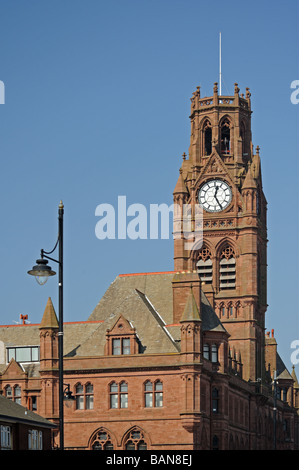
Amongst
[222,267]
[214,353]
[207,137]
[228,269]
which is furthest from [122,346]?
[207,137]

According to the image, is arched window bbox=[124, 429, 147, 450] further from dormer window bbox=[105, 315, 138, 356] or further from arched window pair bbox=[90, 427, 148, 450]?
dormer window bbox=[105, 315, 138, 356]

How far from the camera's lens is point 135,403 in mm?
87500

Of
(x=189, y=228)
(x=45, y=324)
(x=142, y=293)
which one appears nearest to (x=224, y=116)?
(x=189, y=228)

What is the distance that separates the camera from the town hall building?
86.6 metres

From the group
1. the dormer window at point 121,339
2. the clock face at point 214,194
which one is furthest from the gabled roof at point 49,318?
the clock face at point 214,194

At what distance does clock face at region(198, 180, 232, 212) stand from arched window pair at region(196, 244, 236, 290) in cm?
492

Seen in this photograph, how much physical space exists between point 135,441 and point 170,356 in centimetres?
748

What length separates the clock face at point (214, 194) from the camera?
402 feet

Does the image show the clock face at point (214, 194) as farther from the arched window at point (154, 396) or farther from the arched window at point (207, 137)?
the arched window at point (154, 396)

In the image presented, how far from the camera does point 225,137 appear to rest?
127250 mm

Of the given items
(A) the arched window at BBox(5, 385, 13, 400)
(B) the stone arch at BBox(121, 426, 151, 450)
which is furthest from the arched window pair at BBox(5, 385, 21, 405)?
(B) the stone arch at BBox(121, 426, 151, 450)

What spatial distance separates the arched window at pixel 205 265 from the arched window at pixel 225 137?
1269 cm
